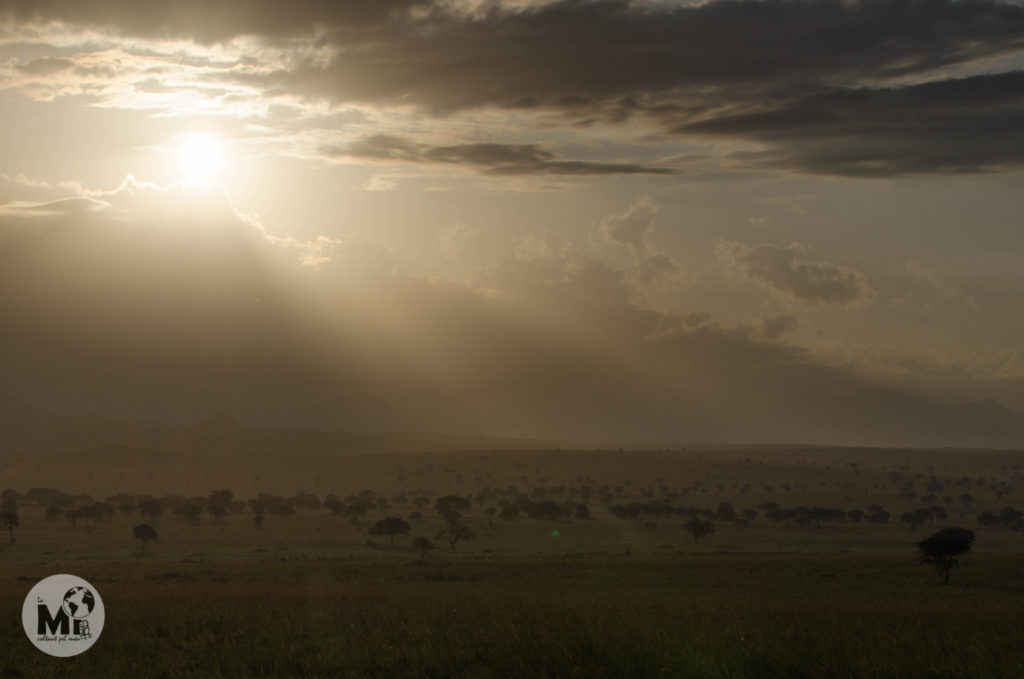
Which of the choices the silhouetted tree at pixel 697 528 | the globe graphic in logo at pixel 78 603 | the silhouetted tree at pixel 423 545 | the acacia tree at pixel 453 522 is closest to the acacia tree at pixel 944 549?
the silhouetted tree at pixel 697 528

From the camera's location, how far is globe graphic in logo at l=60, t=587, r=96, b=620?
22066mm

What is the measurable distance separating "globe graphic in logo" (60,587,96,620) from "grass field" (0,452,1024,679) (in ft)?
2.45

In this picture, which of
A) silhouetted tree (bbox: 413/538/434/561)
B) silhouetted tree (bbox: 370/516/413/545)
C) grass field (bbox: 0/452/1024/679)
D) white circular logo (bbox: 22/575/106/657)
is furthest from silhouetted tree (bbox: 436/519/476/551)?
white circular logo (bbox: 22/575/106/657)

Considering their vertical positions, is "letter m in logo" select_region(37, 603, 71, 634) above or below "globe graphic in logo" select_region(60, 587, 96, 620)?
below

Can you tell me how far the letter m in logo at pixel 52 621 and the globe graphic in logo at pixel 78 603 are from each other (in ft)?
0.72

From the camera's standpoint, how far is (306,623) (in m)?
23.4

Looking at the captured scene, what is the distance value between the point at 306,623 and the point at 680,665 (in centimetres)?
1093

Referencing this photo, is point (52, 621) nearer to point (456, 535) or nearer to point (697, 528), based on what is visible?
point (456, 535)

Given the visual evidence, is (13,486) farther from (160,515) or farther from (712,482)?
(712,482)

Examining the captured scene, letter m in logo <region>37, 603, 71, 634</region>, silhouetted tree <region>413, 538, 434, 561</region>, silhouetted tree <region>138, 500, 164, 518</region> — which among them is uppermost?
silhouetted tree <region>138, 500, 164, 518</region>

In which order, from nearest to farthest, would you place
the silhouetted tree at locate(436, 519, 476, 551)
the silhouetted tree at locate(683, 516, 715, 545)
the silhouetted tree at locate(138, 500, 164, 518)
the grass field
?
the grass field
the silhouetted tree at locate(436, 519, 476, 551)
the silhouetted tree at locate(683, 516, 715, 545)
the silhouetted tree at locate(138, 500, 164, 518)

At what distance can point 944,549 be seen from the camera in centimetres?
5178

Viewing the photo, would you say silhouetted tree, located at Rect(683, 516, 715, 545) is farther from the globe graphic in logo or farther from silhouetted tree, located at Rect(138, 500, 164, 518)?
the globe graphic in logo

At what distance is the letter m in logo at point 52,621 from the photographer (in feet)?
68.7
